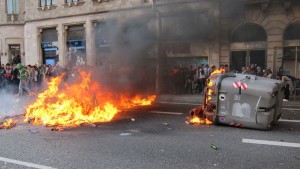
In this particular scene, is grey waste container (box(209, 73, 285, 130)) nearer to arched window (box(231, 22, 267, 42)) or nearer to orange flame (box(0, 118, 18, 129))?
orange flame (box(0, 118, 18, 129))

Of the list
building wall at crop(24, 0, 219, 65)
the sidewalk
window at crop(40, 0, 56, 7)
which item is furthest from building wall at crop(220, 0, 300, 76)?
window at crop(40, 0, 56, 7)

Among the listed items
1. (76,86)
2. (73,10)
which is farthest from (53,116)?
(73,10)

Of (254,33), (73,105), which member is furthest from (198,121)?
(254,33)

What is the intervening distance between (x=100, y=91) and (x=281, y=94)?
490cm

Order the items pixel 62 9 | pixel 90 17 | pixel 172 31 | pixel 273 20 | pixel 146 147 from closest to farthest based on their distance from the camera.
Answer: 1. pixel 146 147
2. pixel 172 31
3. pixel 273 20
4. pixel 90 17
5. pixel 62 9

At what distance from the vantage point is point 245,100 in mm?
6262

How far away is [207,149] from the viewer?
16.5 ft

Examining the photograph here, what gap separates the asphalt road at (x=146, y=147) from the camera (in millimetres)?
4383

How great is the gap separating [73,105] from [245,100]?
13.9 feet

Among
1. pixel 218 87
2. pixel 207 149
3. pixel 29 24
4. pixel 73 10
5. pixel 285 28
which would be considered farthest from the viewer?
pixel 29 24

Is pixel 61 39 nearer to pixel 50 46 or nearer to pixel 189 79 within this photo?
pixel 50 46

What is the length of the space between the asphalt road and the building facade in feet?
11.4

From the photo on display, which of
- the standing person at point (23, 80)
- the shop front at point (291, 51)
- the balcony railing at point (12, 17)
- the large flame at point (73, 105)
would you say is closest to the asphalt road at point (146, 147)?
the large flame at point (73, 105)

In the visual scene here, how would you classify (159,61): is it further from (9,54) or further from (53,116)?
(9,54)
